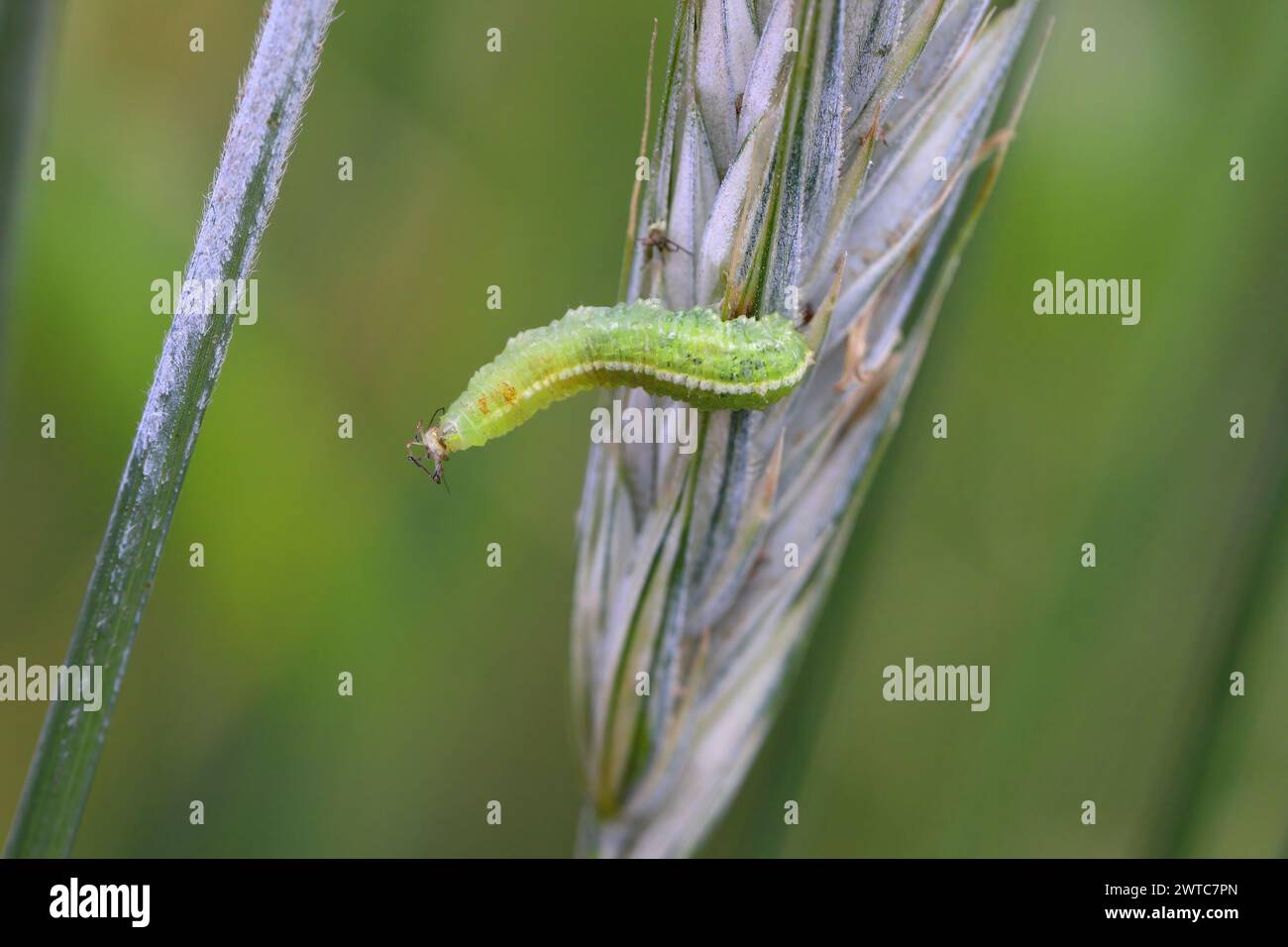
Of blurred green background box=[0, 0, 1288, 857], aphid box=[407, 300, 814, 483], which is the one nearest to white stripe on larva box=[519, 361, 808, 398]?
aphid box=[407, 300, 814, 483]

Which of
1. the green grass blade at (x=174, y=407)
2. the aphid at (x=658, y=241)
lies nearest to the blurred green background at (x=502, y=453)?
the aphid at (x=658, y=241)

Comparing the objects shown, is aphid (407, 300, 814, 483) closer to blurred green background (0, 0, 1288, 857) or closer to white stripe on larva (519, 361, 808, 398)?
white stripe on larva (519, 361, 808, 398)

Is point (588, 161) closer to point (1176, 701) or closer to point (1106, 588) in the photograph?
point (1106, 588)

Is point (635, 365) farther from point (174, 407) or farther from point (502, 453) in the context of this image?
point (502, 453)

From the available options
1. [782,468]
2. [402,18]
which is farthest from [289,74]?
[402,18]

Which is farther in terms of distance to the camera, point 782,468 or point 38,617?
point 38,617
